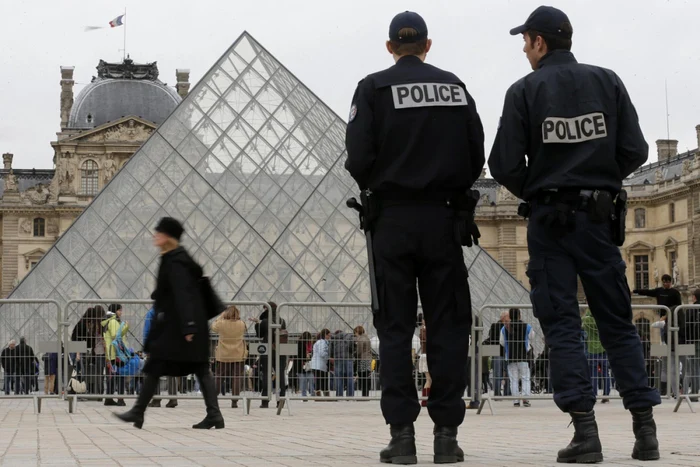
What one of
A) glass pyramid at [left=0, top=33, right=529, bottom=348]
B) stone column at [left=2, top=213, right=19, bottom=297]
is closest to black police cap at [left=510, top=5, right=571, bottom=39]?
glass pyramid at [left=0, top=33, right=529, bottom=348]

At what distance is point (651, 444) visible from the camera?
4.96 metres

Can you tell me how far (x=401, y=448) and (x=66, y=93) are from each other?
77325 millimetres

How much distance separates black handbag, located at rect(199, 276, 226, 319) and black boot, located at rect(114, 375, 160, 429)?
0.50 metres

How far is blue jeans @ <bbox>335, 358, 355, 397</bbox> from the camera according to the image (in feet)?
37.0

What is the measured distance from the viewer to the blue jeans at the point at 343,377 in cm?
1127

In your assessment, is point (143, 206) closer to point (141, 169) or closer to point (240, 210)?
point (141, 169)

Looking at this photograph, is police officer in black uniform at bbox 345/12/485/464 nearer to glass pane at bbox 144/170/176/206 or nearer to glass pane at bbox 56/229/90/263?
glass pane at bbox 56/229/90/263

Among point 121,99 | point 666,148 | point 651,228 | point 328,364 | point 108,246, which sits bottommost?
point 328,364

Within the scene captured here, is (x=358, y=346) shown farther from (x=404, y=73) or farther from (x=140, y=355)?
(x=404, y=73)

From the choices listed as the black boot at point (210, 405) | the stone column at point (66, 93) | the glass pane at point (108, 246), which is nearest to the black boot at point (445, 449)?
the black boot at point (210, 405)

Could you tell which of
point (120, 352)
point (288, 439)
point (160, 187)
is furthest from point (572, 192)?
point (160, 187)

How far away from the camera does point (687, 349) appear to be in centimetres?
1134

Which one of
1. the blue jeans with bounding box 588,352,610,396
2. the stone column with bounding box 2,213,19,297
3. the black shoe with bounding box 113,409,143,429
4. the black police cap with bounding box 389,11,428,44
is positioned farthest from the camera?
the stone column with bounding box 2,213,19,297

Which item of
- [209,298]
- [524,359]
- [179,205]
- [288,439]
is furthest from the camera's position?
[179,205]
